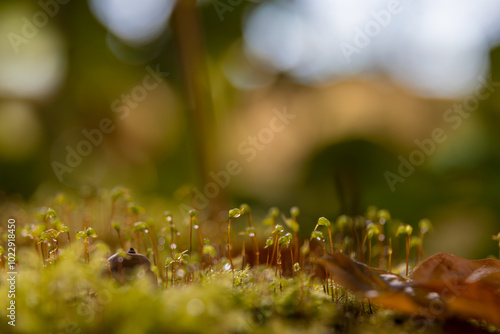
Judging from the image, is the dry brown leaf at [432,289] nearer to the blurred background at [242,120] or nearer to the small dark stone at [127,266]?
the small dark stone at [127,266]

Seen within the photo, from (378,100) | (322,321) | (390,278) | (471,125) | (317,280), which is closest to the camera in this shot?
(322,321)

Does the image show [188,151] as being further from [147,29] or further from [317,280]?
[317,280]

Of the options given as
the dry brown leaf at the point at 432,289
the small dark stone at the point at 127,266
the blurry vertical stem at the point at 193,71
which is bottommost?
the dry brown leaf at the point at 432,289

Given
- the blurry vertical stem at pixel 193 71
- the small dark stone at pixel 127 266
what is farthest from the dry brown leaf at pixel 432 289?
the blurry vertical stem at pixel 193 71

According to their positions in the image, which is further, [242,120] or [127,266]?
[242,120]

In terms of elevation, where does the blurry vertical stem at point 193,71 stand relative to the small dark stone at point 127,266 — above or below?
above

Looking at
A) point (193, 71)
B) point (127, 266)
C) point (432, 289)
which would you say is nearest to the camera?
point (432, 289)

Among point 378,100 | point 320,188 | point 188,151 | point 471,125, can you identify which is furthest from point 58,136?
point 471,125

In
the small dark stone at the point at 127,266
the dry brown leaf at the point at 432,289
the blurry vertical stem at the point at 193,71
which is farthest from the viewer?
the blurry vertical stem at the point at 193,71

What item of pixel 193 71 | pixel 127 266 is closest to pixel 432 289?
pixel 127 266

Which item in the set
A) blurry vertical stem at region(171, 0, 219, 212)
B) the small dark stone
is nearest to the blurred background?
blurry vertical stem at region(171, 0, 219, 212)

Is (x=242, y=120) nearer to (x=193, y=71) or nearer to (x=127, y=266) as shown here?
(x=193, y=71)
